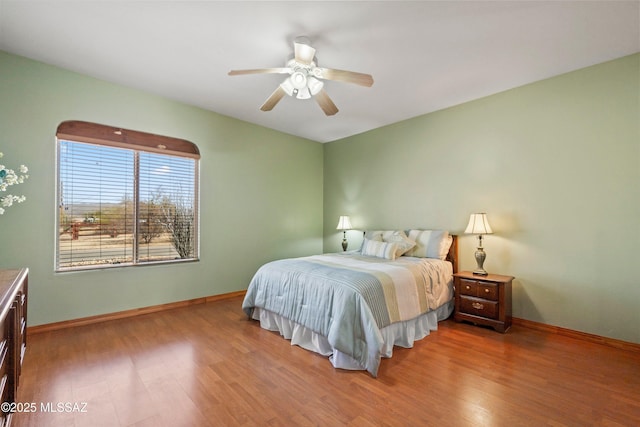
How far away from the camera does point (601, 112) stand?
9.19ft

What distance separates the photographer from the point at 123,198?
11.5 feet

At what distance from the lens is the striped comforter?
223cm

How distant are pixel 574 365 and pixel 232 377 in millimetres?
2767

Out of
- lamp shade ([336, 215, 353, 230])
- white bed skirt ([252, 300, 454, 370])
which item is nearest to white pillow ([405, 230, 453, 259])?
white bed skirt ([252, 300, 454, 370])

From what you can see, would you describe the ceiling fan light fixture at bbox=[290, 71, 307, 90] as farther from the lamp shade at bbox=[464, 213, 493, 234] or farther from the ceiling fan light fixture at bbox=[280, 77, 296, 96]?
the lamp shade at bbox=[464, 213, 493, 234]

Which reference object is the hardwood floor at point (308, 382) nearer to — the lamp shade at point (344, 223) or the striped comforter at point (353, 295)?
the striped comforter at point (353, 295)

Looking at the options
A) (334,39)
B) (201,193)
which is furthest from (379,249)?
(201,193)

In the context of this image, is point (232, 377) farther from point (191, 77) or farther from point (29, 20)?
point (29, 20)

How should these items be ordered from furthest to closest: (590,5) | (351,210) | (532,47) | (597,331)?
(351,210), (597,331), (532,47), (590,5)

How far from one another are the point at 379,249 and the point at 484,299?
1299 mm

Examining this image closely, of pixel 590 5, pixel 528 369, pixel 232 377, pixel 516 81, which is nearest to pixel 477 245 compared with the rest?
pixel 528 369

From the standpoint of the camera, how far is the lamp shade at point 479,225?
3205mm

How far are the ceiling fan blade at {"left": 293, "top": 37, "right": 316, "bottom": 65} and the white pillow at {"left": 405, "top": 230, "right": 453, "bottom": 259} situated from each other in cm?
261

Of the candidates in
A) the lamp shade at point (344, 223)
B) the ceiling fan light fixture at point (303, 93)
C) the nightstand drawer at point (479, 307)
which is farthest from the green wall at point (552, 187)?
the ceiling fan light fixture at point (303, 93)
